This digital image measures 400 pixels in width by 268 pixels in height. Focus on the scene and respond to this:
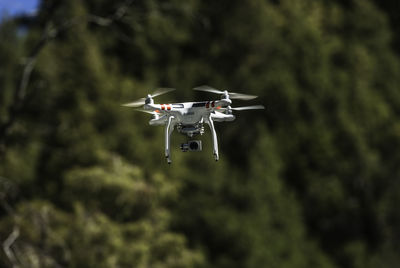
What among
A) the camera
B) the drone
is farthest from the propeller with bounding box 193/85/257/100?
the camera

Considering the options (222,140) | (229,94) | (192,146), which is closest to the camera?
(229,94)

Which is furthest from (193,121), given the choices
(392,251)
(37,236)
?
(392,251)

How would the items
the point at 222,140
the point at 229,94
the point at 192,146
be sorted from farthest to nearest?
the point at 222,140
the point at 192,146
the point at 229,94

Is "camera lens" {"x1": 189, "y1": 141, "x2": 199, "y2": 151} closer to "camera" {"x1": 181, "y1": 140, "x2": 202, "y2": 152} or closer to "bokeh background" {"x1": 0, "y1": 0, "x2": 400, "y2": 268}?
"camera" {"x1": 181, "y1": 140, "x2": 202, "y2": 152}

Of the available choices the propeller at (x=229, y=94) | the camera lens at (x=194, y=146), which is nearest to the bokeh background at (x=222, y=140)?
the camera lens at (x=194, y=146)

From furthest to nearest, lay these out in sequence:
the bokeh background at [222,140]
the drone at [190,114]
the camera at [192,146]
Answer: the bokeh background at [222,140] < the camera at [192,146] < the drone at [190,114]

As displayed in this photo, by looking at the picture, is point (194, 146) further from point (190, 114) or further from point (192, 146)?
point (190, 114)

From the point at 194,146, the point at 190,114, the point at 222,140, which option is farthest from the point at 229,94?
the point at 222,140

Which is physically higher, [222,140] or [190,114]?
[222,140]

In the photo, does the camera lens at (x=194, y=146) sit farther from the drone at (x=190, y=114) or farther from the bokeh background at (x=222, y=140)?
the bokeh background at (x=222, y=140)
